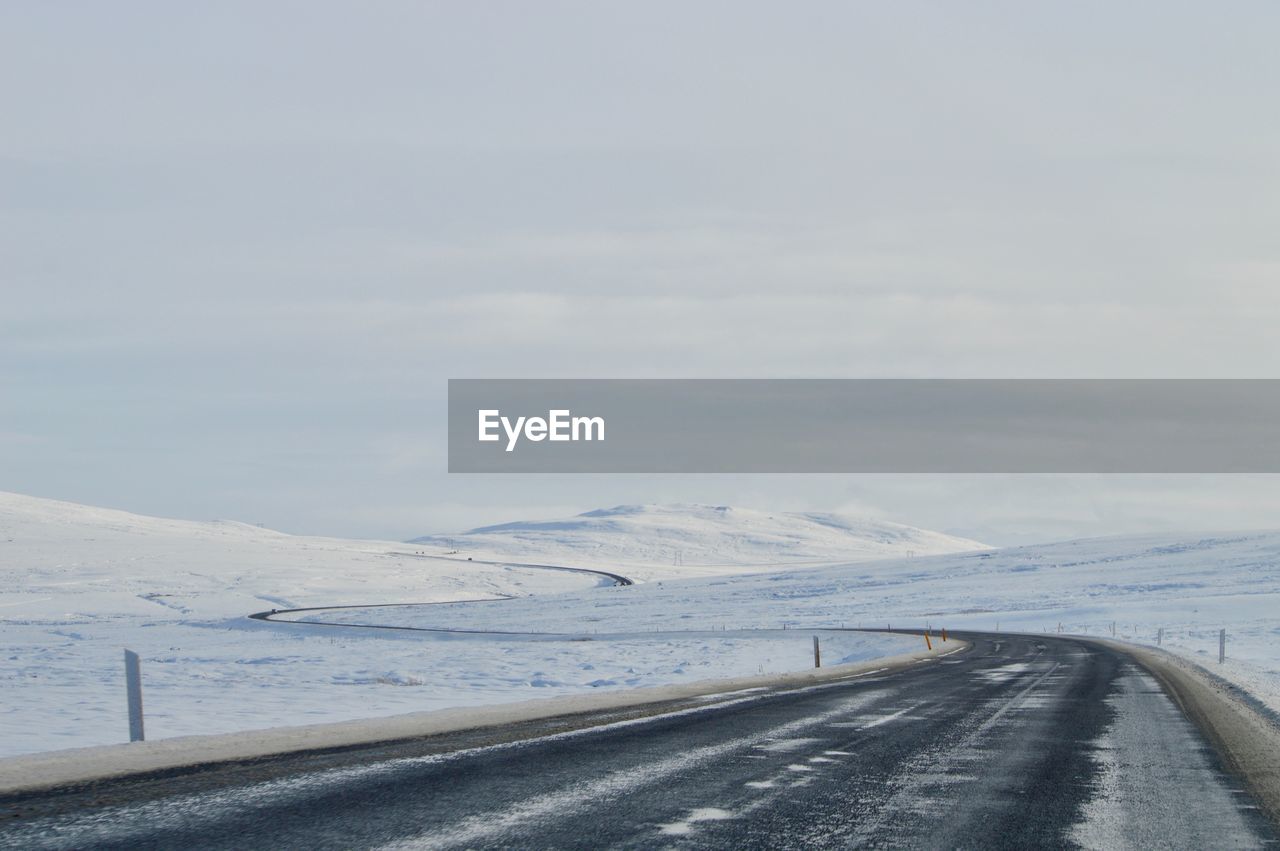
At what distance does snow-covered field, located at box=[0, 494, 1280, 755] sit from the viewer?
25984 millimetres

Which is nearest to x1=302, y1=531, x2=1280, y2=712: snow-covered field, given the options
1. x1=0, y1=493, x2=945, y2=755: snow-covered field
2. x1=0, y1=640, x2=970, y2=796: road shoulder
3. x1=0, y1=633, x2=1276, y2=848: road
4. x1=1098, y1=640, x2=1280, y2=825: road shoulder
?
x1=0, y1=493, x2=945, y2=755: snow-covered field

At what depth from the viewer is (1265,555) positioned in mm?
105875

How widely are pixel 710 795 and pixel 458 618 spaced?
7856cm

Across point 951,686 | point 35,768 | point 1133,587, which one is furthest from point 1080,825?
point 1133,587

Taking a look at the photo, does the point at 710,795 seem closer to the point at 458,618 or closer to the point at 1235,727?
the point at 1235,727

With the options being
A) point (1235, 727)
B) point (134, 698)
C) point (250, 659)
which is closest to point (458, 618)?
point (250, 659)

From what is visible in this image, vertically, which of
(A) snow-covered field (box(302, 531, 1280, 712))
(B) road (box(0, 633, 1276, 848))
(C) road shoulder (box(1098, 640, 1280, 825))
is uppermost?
(B) road (box(0, 633, 1276, 848))

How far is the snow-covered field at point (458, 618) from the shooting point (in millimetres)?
25984

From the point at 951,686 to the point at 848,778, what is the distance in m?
12.2

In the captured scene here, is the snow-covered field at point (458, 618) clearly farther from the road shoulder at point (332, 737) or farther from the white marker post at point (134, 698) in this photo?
the road shoulder at point (332, 737)

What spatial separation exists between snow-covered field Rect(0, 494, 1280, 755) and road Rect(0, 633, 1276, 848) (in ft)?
33.0

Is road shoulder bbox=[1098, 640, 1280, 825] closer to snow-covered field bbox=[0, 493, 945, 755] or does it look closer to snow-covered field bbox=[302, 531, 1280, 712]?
snow-covered field bbox=[0, 493, 945, 755]

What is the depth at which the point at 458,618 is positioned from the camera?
83.9m

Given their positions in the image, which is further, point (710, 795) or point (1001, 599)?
point (1001, 599)
